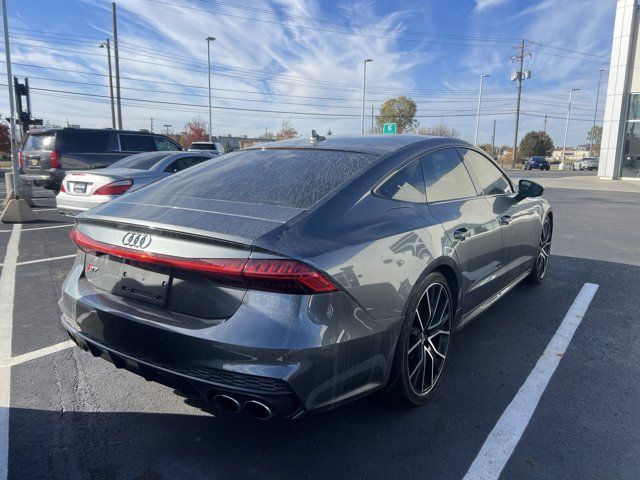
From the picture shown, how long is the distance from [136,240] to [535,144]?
78249 mm

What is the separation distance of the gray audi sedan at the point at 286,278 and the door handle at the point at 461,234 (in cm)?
3

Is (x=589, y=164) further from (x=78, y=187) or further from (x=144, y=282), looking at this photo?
(x=144, y=282)

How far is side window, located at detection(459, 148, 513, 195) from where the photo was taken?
3.66 metres

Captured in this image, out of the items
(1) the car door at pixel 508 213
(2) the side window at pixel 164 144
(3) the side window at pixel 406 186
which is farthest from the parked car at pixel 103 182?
(2) the side window at pixel 164 144

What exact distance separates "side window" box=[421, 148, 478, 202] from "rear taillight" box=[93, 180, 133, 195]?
5799 millimetres

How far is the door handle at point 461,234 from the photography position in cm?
294

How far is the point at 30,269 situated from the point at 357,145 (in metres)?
4.73

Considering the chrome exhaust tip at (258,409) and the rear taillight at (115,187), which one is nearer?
A: the chrome exhaust tip at (258,409)

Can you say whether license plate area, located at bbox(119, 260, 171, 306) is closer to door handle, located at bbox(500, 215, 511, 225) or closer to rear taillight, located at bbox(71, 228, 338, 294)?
rear taillight, located at bbox(71, 228, 338, 294)

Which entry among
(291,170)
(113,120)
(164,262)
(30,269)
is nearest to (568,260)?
(291,170)

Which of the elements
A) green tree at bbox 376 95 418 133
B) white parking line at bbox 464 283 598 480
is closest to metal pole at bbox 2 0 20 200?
white parking line at bbox 464 283 598 480

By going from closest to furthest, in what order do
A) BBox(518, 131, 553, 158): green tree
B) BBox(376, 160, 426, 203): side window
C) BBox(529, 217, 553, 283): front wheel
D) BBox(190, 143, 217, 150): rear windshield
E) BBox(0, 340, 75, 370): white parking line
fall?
1. BBox(376, 160, 426, 203): side window
2. BBox(0, 340, 75, 370): white parking line
3. BBox(529, 217, 553, 283): front wheel
4. BBox(190, 143, 217, 150): rear windshield
5. BBox(518, 131, 553, 158): green tree

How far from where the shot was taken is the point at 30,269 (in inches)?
225

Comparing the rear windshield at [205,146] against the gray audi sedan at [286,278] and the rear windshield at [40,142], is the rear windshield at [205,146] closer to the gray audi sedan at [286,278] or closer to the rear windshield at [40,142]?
the rear windshield at [40,142]
